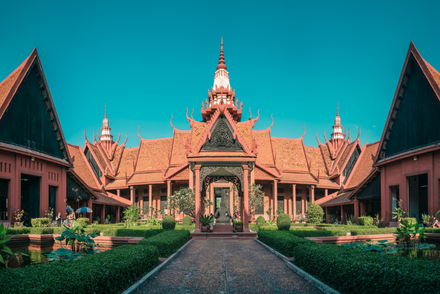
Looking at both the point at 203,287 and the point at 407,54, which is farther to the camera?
the point at 407,54

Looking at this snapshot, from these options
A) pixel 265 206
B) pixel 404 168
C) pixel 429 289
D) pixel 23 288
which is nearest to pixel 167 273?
pixel 23 288

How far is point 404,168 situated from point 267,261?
485 inches

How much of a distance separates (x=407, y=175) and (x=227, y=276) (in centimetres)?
1407

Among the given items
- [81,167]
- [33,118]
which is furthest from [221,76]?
[33,118]

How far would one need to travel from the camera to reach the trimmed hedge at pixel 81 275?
4113 millimetres

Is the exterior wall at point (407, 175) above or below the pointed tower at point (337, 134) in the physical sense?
below

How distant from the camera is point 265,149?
35500mm

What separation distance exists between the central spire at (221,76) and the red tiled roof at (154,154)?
8.21 m

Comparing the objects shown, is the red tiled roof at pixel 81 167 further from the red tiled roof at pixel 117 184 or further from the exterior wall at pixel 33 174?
the exterior wall at pixel 33 174

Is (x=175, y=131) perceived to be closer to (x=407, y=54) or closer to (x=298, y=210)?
(x=298, y=210)

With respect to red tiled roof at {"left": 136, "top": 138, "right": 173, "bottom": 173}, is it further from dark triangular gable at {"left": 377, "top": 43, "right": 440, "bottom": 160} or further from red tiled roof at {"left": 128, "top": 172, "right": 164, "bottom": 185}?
dark triangular gable at {"left": 377, "top": 43, "right": 440, "bottom": 160}

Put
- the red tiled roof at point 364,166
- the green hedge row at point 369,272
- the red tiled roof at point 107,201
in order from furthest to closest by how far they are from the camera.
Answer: the red tiled roof at point 364,166
the red tiled roof at point 107,201
the green hedge row at point 369,272

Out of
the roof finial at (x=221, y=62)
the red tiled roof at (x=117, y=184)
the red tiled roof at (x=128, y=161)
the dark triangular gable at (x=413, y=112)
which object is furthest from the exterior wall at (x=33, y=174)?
the roof finial at (x=221, y=62)

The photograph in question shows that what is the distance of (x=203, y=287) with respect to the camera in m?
6.02
